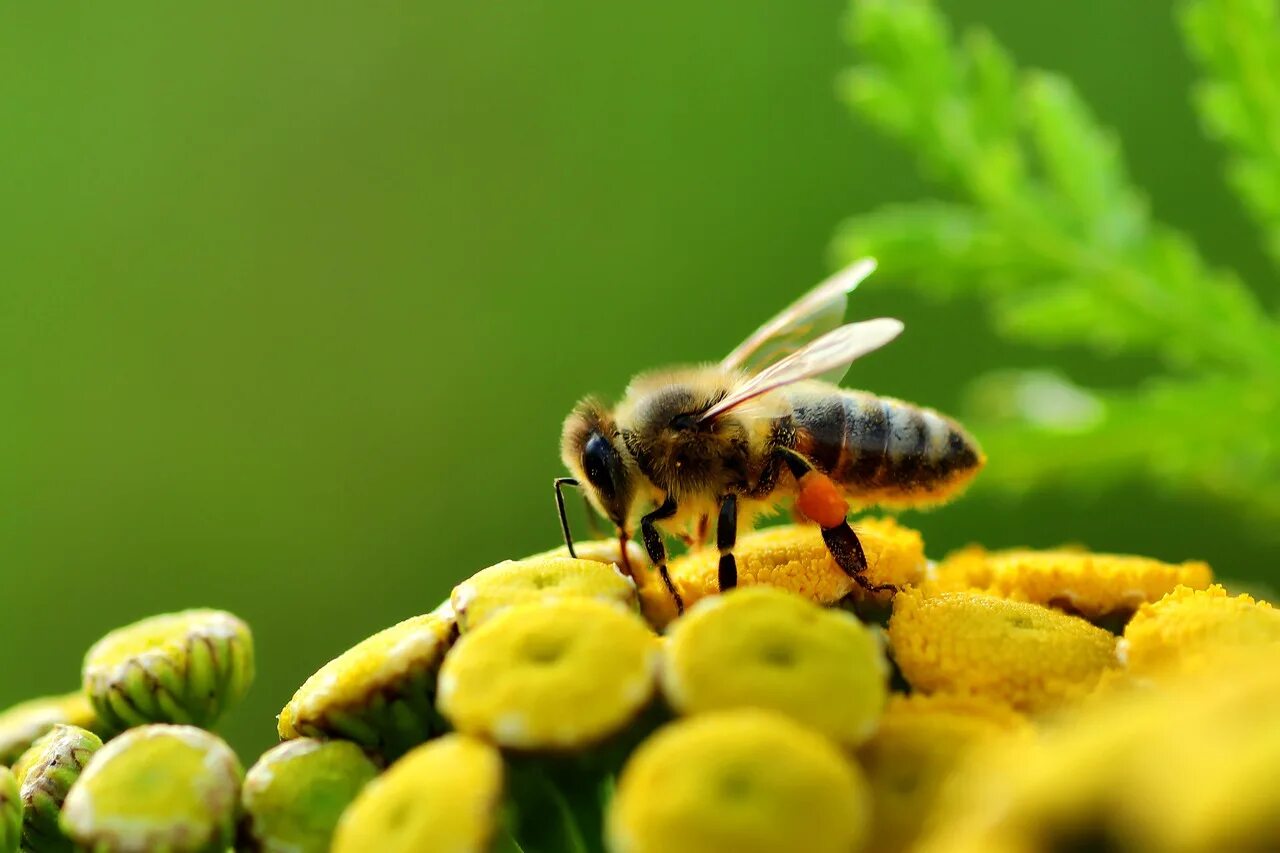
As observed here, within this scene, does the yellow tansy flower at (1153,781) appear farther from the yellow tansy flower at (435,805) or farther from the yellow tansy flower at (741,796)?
the yellow tansy flower at (435,805)

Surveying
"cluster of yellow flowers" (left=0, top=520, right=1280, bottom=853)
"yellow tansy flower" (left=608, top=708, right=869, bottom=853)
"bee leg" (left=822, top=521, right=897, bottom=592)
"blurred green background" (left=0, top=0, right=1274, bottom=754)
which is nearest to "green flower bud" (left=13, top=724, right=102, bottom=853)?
"cluster of yellow flowers" (left=0, top=520, right=1280, bottom=853)

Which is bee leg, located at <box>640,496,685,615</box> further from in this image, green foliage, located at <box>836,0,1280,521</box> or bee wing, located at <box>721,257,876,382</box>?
green foliage, located at <box>836,0,1280,521</box>

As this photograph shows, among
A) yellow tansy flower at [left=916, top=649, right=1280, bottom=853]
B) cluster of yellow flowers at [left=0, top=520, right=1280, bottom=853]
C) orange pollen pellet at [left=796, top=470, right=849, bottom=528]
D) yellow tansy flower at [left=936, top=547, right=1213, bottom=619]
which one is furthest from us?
orange pollen pellet at [left=796, top=470, right=849, bottom=528]

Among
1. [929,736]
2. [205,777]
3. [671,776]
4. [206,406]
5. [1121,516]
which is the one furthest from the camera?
[206,406]

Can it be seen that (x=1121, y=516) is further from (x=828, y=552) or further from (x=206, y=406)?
(x=206, y=406)

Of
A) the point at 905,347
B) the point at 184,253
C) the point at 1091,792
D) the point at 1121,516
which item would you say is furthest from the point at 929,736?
the point at 184,253

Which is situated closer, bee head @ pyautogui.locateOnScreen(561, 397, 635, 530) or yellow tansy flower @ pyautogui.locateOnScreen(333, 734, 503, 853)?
yellow tansy flower @ pyautogui.locateOnScreen(333, 734, 503, 853)

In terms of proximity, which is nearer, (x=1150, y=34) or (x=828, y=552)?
(x=828, y=552)
